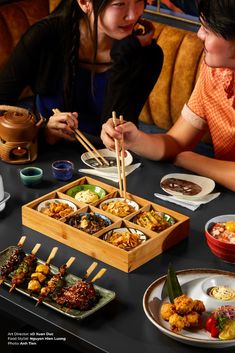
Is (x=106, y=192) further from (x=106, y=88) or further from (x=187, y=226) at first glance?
(x=106, y=88)

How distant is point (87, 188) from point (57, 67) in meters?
0.99

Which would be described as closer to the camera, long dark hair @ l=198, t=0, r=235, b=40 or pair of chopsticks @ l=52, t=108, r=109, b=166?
long dark hair @ l=198, t=0, r=235, b=40

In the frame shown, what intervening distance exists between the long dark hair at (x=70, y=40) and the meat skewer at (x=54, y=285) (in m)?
1.41

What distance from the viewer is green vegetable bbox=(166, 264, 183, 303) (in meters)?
1.94

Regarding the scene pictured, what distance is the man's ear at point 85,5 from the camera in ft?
10.2

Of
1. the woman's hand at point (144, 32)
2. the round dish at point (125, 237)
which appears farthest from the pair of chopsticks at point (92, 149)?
the woman's hand at point (144, 32)

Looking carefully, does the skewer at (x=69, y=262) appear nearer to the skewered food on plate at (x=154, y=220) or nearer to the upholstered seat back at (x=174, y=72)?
the skewered food on plate at (x=154, y=220)

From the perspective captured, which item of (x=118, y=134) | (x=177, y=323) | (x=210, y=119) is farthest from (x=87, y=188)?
(x=177, y=323)

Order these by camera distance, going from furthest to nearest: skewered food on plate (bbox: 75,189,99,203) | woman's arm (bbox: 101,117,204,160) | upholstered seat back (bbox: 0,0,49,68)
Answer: upholstered seat back (bbox: 0,0,49,68) → woman's arm (bbox: 101,117,204,160) → skewered food on plate (bbox: 75,189,99,203)

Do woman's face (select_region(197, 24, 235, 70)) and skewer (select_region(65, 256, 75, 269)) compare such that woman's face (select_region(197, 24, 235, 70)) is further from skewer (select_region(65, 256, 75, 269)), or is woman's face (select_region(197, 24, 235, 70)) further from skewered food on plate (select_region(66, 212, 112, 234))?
skewer (select_region(65, 256, 75, 269))

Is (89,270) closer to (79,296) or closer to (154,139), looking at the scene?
(79,296)

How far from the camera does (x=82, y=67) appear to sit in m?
3.37

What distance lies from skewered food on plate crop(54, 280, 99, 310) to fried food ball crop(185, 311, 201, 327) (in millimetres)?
257

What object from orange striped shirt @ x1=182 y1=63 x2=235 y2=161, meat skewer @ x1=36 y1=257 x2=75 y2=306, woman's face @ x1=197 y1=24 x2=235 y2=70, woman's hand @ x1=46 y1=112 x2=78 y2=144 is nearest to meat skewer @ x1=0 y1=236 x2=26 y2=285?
meat skewer @ x1=36 y1=257 x2=75 y2=306
